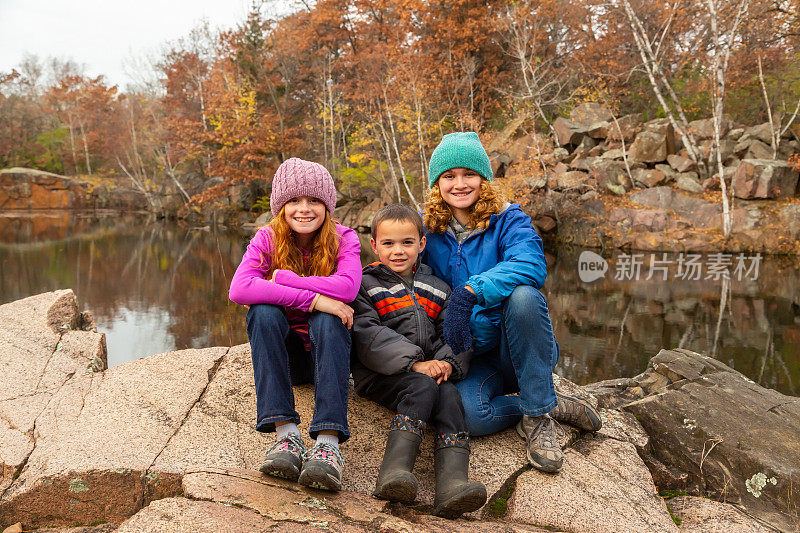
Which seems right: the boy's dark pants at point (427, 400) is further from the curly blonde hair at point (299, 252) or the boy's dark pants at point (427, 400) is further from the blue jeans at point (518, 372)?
the curly blonde hair at point (299, 252)

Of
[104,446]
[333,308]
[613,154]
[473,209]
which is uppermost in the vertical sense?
[613,154]

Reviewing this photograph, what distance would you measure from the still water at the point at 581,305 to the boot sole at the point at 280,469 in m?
3.87

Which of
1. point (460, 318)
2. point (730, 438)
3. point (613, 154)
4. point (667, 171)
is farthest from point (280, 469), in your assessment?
Answer: point (613, 154)

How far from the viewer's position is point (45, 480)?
6.78ft

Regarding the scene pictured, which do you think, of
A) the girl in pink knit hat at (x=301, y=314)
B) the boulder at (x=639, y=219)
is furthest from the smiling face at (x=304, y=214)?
the boulder at (x=639, y=219)

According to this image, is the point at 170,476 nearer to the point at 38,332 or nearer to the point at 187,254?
the point at 38,332

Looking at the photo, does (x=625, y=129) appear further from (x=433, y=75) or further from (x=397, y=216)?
(x=397, y=216)

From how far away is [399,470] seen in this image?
1.94 meters

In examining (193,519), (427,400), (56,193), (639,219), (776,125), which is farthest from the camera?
(56,193)

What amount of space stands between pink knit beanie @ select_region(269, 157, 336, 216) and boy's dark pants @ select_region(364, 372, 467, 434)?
100cm

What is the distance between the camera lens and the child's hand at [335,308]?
225 centimetres

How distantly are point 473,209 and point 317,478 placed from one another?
1.60 metres

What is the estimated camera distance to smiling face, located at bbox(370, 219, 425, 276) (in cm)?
262

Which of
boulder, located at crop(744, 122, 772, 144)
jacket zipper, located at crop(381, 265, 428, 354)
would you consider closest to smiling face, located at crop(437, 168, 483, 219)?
jacket zipper, located at crop(381, 265, 428, 354)
